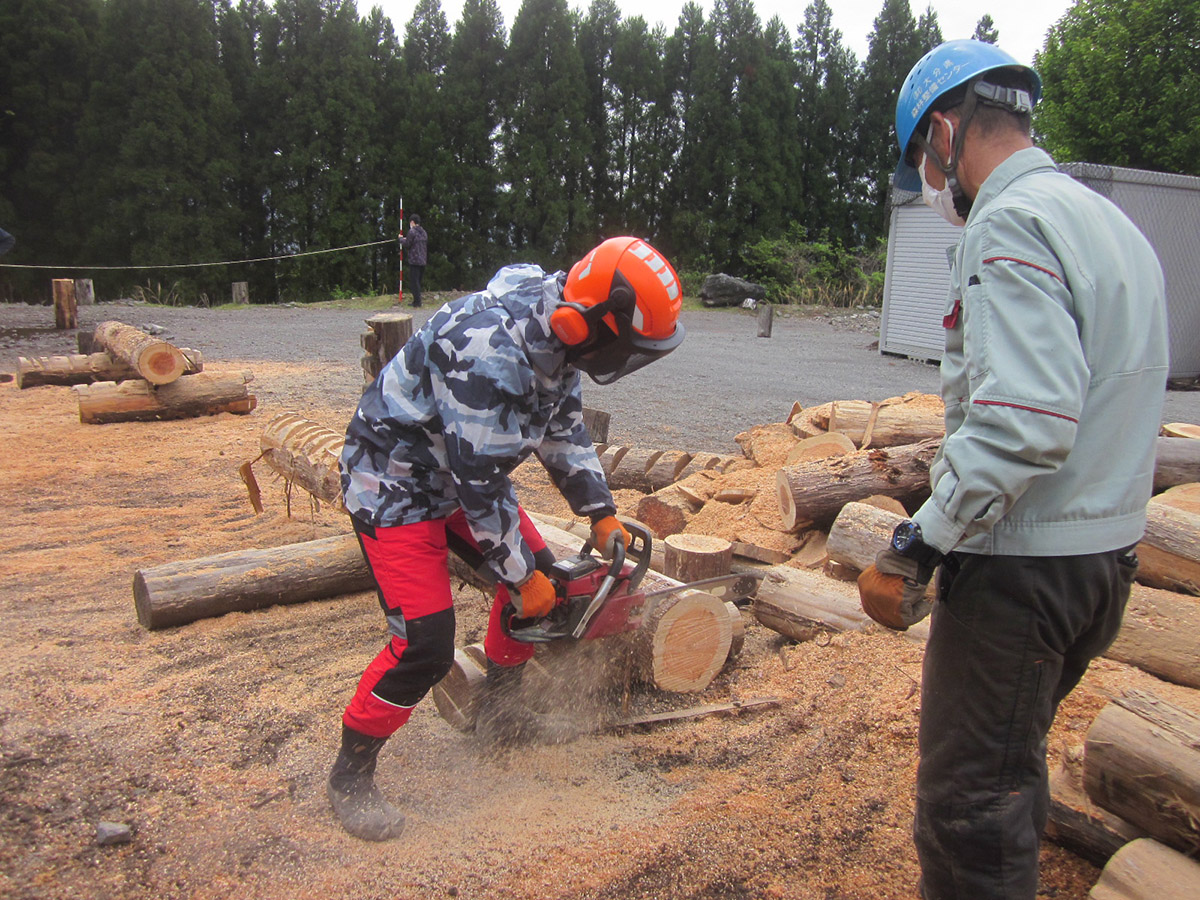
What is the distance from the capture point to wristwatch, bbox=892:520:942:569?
179 centimetres

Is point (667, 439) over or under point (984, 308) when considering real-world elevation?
under

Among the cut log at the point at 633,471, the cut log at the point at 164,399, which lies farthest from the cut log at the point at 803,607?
the cut log at the point at 164,399

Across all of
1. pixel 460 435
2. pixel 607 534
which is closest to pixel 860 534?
pixel 607 534

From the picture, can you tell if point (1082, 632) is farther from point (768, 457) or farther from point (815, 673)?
point (768, 457)

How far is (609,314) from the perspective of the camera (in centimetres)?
242

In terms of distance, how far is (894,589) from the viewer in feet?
6.28

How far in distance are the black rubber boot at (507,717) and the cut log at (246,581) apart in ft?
3.44

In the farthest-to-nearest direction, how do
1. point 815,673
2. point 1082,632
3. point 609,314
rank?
point 815,673, point 609,314, point 1082,632

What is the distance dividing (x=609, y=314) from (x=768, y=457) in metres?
3.62

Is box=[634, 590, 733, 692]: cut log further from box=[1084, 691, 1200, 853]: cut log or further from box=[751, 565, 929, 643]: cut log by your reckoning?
box=[1084, 691, 1200, 853]: cut log

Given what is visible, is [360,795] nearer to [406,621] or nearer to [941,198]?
[406,621]

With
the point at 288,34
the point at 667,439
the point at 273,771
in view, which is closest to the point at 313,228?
the point at 288,34

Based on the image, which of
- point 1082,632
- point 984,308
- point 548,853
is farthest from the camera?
point 548,853

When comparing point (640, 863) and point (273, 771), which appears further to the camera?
point (273, 771)
